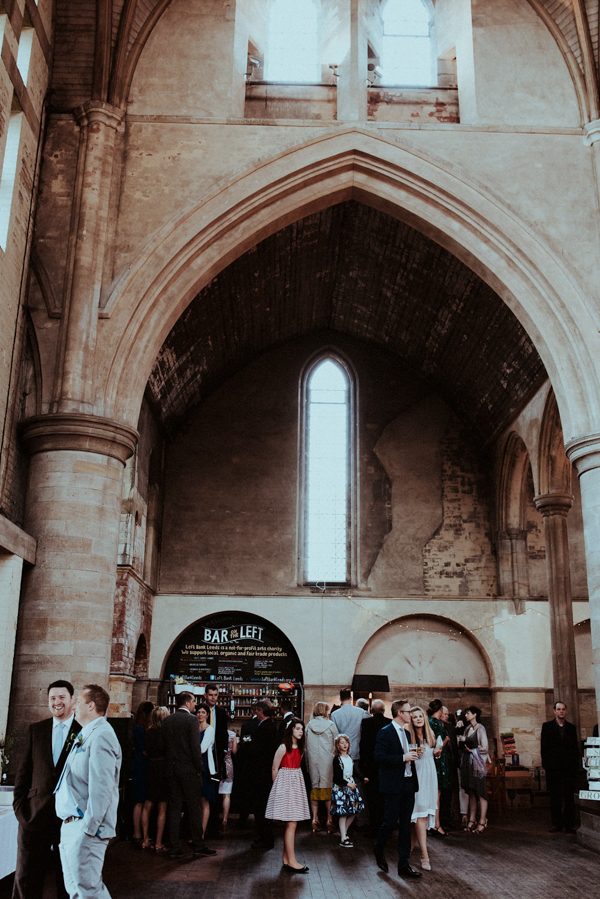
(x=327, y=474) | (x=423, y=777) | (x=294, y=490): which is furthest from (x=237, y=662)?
(x=423, y=777)

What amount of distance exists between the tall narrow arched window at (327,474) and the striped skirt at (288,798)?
31.6 feet

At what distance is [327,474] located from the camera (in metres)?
17.8

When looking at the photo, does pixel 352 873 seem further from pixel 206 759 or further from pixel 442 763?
pixel 442 763

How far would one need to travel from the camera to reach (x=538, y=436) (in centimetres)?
1503

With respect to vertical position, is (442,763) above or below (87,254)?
below

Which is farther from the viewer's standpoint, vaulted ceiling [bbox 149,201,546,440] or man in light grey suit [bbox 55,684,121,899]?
vaulted ceiling [bbox 149,201,546,440]

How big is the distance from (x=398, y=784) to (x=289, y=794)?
0.91m

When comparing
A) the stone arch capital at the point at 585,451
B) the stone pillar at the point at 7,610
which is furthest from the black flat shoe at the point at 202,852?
the stone arch capital at the point at 585,451

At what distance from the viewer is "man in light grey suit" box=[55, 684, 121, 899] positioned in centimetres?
416

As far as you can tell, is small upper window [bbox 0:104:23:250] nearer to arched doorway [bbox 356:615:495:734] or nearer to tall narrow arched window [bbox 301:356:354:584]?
tall narrow arched window [bbox 301:356:354:584]

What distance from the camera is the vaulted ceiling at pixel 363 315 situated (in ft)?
47.8

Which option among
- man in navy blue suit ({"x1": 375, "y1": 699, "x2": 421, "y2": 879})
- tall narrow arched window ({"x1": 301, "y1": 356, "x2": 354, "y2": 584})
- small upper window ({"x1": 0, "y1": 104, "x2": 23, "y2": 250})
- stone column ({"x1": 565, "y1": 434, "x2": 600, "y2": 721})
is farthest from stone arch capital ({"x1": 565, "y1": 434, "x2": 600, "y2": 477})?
tall narrow arched window ({"x1": 301, "y1": 356, "x2": 354, "y2": 584})

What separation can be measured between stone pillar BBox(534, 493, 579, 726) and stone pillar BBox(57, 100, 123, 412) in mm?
8543

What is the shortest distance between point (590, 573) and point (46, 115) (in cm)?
846
